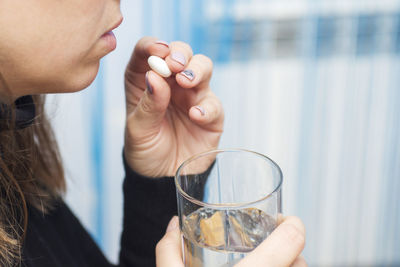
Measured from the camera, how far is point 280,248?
459 millimetres

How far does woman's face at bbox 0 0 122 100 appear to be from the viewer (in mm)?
492

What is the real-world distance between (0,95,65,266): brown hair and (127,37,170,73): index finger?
0.19 metres

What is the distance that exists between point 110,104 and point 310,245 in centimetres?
105

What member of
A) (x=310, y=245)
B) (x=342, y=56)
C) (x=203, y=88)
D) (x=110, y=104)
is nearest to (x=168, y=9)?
(x=110, y=104)

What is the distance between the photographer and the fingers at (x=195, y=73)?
640mm

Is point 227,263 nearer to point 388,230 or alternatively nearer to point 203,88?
point 203,88

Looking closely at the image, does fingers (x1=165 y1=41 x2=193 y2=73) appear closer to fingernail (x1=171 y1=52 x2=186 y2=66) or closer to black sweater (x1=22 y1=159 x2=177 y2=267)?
fingernail (x1=171 y1=52 x2=186 y2=66)

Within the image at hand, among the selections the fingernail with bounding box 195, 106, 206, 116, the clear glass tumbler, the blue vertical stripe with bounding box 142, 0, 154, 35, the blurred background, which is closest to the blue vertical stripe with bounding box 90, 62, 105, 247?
the blurred background

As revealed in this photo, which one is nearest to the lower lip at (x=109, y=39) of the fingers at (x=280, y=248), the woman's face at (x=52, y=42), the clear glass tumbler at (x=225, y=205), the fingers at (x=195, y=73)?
the woman's face at (x=52, y=42)

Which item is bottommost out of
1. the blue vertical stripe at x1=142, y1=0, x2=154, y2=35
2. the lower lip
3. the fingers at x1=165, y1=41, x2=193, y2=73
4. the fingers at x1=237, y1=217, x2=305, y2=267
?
the fingers at x1=237, y1=217, x2=305, y2=267

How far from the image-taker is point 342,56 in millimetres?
1516

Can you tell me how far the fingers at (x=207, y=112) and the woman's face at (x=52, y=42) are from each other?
170 millimetres

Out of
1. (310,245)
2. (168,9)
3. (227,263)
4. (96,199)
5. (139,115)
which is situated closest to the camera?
(227,263)

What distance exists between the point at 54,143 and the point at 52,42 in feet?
1.23
